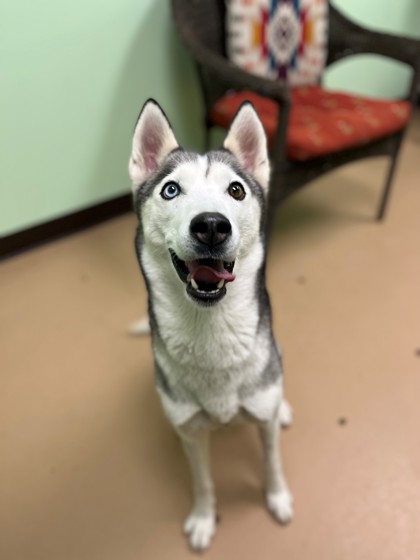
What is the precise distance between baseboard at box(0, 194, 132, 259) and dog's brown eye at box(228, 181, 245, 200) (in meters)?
1.78

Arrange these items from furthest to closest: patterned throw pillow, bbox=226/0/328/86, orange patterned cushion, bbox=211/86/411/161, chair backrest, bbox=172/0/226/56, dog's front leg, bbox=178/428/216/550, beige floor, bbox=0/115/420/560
→ patterned throw pillow, bbox=226/0/328/86
chair backrest, bbox=172/0/226/56
orange patterned cushion, bbox=211/86/411/161
beige floor, bbox=0/115/420/560
dog's front leg, bbox=178/428/216/550

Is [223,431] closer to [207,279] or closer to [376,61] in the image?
[207,279]

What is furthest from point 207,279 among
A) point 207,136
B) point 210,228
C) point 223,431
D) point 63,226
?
point 63,226

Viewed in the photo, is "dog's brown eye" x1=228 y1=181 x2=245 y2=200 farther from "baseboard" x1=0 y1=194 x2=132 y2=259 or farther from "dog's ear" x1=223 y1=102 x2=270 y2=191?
"baseboard" x1=0 y1=194 x2=132 y2=259

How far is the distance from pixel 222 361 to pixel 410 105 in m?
1.86

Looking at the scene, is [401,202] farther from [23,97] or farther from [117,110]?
[23,97]

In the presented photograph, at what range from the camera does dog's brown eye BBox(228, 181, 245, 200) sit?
3.44ft

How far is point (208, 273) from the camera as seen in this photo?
994 mm

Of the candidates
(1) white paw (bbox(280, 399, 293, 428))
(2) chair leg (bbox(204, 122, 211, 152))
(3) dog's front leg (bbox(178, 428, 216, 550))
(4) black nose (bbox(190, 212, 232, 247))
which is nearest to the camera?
(4) black nose (bbox(190, 212, 232, 247))

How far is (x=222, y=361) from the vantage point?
1132mm

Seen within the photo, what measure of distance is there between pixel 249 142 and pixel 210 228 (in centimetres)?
39

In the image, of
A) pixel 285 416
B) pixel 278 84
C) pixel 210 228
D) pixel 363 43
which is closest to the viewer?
pixel 210 228

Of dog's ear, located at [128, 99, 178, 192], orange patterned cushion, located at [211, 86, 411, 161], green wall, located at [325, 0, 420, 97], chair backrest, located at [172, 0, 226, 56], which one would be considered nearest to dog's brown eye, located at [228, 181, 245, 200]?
dog's ear, located at [128, 99, 178, 192]

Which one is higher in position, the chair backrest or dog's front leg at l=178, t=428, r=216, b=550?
the chair backrest
